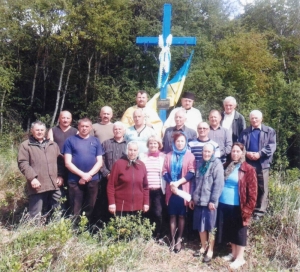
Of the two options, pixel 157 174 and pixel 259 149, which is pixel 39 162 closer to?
pixel 157 174

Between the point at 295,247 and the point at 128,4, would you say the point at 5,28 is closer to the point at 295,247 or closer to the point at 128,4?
the point at 128,4

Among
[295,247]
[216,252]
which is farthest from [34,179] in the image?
[295,247]

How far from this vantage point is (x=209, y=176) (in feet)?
14.4

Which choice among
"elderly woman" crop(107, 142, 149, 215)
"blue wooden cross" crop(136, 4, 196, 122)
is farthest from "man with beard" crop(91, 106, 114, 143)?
"blue wooden cross" crop(136, 4, 196, 122)

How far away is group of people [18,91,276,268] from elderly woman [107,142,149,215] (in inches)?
0.5

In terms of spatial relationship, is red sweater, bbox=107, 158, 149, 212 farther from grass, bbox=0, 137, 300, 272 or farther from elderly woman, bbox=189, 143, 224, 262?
elderly woman, bbox=189, 143, 224, 262

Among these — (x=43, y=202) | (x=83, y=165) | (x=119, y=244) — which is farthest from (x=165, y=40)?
(x=119, y=244)

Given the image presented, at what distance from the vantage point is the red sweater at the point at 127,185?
4492 millimetres

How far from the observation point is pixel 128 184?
14.7 ft

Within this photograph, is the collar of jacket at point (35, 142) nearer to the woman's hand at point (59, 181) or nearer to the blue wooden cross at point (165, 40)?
the woman's hand at point (59, 181)

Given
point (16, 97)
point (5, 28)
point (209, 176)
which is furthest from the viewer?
point (16, 97)

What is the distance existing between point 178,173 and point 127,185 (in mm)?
635

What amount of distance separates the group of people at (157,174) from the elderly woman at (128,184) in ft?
0.04

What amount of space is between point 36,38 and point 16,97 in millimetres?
2785
